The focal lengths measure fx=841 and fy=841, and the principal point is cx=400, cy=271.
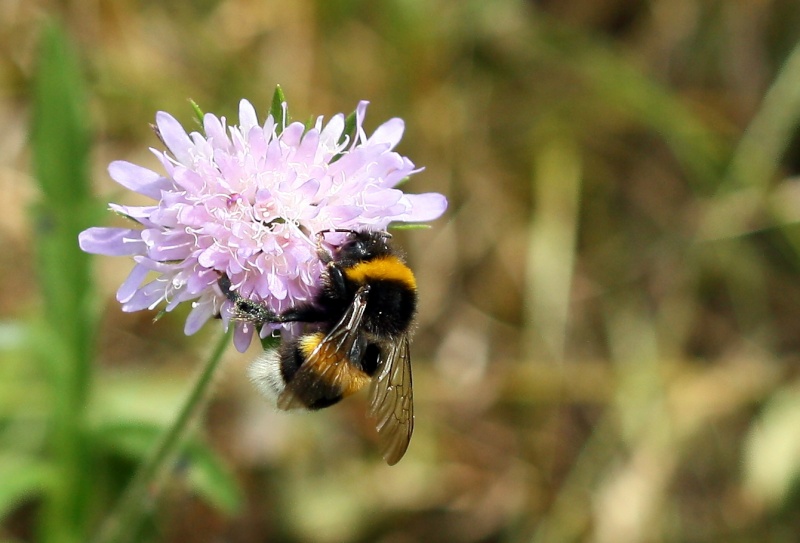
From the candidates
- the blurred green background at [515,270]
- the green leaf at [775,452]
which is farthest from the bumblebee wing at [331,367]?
the green leaf at [775,452]

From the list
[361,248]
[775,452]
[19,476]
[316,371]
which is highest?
[775,452]

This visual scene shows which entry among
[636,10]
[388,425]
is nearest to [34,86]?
[388,425]

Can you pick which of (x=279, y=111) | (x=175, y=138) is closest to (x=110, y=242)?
(x=175, y=138)

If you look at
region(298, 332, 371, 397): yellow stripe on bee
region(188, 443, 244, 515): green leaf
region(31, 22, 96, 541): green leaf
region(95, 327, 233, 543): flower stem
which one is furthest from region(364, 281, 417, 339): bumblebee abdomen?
region(31, 22, 96, 541): green leaf

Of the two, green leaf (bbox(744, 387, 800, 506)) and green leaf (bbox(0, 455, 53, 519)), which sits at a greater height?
green leaf (bbox(744, 387, 800, 506))

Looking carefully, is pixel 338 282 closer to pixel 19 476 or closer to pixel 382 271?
pixel 382 271

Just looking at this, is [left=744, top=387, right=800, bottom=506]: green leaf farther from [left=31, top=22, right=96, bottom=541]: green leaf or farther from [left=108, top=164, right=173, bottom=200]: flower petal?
[left=108, top=164, right=173, bottom=200]: flower petal
